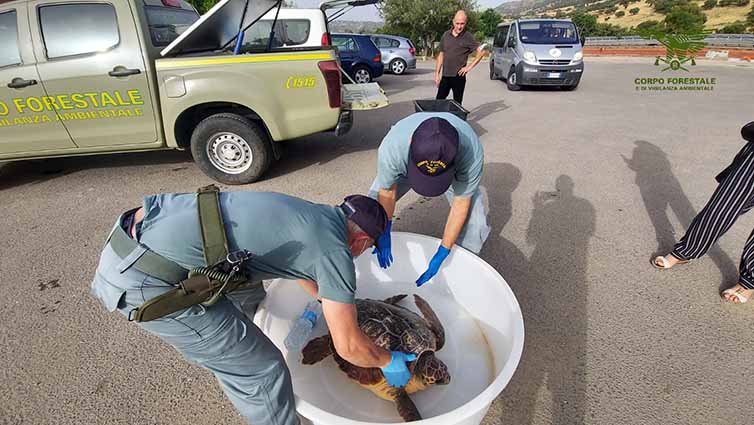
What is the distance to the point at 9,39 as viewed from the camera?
354 centimetres

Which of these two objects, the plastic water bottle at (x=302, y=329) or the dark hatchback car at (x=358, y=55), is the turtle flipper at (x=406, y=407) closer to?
the plastic water bottle at (x=302, y=329)

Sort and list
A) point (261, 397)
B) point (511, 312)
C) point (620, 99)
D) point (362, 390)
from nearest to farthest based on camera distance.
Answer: point (261, 397), point (511, 312), point (362, 390), point (620, 99)

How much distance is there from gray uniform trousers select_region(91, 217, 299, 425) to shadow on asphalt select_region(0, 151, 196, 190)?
3851mm

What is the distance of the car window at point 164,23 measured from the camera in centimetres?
372

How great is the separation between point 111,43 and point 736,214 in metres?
5.32

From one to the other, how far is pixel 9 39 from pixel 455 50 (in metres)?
5.28

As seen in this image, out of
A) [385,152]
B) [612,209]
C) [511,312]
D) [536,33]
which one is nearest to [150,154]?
[385,152]

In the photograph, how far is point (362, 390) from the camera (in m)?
2.10

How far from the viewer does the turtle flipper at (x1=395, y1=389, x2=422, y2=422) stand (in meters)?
1.80

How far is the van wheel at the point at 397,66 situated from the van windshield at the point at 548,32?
478 centimetres

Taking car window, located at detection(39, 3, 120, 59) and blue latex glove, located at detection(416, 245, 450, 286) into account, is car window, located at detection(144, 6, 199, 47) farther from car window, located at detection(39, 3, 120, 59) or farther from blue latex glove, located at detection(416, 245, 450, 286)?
blue latex glove, located at detection(416, 245, 450, 286)

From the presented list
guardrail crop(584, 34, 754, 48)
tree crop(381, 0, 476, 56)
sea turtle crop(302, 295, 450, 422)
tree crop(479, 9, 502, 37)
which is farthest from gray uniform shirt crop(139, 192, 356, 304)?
tree crop(479, 9, 502, 37)

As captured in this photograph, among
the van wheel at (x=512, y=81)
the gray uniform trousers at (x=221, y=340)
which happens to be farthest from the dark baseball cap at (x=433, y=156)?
the van wheel at (x=512, y=81)

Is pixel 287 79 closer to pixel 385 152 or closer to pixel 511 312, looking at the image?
pixel 385 152
